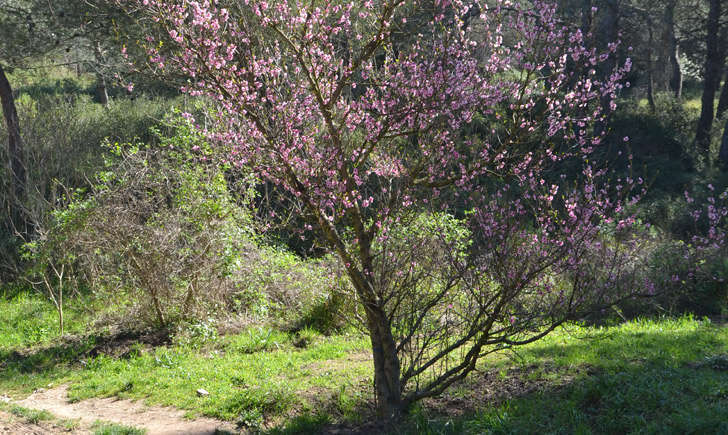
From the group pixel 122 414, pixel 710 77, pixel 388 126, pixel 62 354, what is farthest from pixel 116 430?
pixel 710 77

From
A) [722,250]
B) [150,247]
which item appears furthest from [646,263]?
[150,247]

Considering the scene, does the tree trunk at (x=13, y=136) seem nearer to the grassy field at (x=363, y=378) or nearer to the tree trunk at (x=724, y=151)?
the grassy field at (x=363, y=378)

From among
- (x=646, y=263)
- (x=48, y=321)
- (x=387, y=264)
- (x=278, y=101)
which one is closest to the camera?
(x=278, y=101)

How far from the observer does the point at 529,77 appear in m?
4.79

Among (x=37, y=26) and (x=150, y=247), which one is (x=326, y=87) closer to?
(x=150, y=247)

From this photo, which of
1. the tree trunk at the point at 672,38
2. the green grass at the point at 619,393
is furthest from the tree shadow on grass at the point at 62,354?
the tree trunk at the point at 672,38

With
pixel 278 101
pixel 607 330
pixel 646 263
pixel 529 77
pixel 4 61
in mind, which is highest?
pixel 4 61

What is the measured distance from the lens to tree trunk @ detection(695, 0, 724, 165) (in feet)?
57.7

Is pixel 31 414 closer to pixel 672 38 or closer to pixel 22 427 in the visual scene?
pixel 22 427

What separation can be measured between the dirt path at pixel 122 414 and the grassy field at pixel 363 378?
16 centimetres

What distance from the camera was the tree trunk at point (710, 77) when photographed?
1759 centimetres

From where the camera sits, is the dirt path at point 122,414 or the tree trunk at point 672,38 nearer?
the dirt path at point 122,414

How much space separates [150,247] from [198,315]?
1.25m

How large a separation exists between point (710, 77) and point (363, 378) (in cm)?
1735
